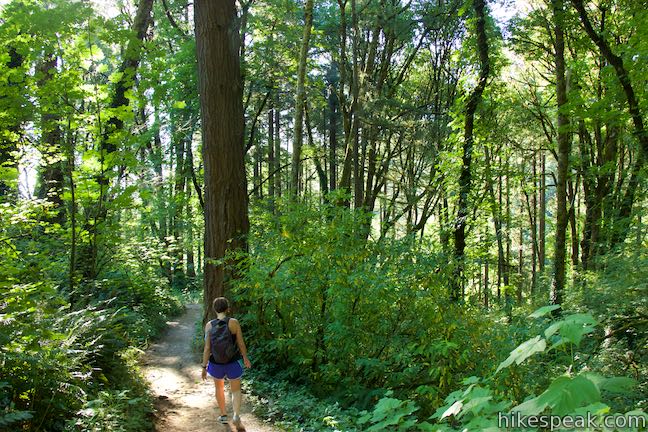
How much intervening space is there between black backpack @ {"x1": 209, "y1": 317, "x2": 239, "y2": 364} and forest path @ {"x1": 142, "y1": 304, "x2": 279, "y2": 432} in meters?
0.92

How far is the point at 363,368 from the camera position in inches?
255

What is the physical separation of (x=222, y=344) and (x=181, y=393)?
2.21m

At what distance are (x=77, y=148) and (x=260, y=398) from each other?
5.06 m

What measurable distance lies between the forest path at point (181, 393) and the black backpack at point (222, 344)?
36.2 inches

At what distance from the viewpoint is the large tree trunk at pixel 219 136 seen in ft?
28.3

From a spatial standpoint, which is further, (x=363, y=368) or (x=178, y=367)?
(x=178, y=367)

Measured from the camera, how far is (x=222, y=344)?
545cm

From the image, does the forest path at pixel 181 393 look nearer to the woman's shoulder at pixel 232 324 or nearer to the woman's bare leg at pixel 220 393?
the woman's bare leg at pixel 220 393

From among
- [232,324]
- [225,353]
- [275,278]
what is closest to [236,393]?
[225,353]

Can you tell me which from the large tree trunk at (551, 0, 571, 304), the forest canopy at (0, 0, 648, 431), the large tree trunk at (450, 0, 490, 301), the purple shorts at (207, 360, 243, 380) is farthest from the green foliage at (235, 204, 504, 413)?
the large tree trunk at (551, 0, 571, 304)

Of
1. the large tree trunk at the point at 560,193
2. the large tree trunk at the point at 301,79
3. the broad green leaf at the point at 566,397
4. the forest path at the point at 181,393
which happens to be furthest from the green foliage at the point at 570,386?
the large tree trunk at the point at 301,79

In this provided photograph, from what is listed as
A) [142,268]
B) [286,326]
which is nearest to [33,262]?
[286,326]

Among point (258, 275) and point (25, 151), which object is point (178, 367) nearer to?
point (258, 275)

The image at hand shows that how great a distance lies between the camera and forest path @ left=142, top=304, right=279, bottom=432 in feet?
18.5
